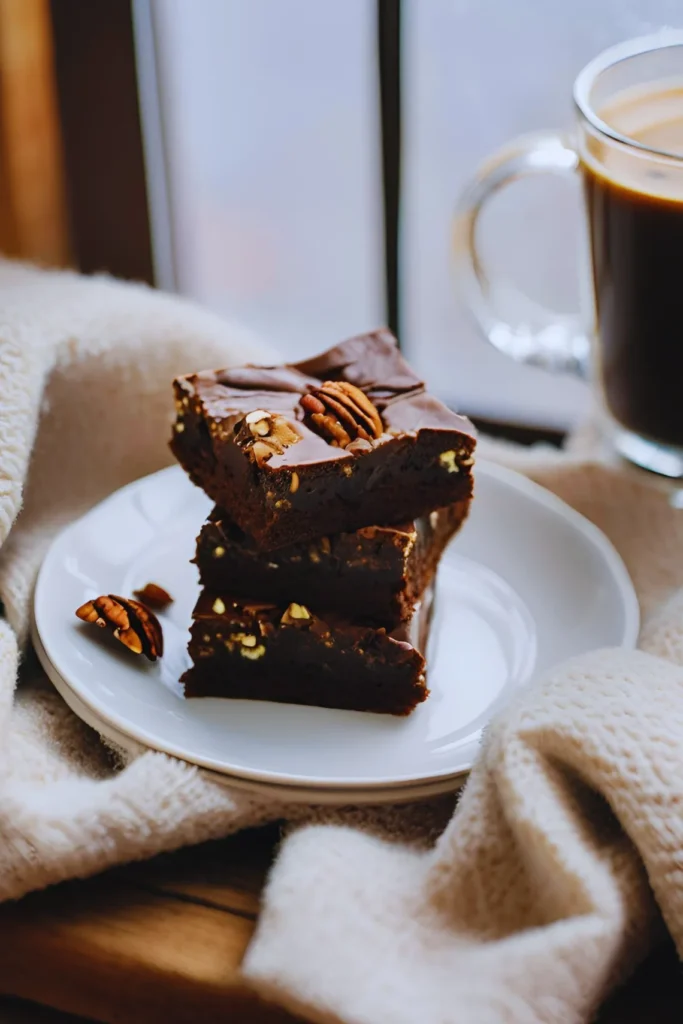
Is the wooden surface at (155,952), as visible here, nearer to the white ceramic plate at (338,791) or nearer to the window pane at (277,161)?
the white ceramic plate at (338,791)

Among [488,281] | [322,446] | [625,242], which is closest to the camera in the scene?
[322,446]

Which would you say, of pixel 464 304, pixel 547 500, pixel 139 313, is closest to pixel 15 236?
pixel 139 313

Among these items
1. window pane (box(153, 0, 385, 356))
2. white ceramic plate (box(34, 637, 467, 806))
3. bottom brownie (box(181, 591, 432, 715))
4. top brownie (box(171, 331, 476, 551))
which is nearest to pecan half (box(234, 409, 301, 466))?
top brownie (box(171, 331, 476, 551))

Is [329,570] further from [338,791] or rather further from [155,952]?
[155,952]

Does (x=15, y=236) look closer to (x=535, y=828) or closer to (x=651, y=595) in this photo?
(x=651, y=595)

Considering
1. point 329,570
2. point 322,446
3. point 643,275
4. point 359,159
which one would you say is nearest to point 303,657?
point 329,570
